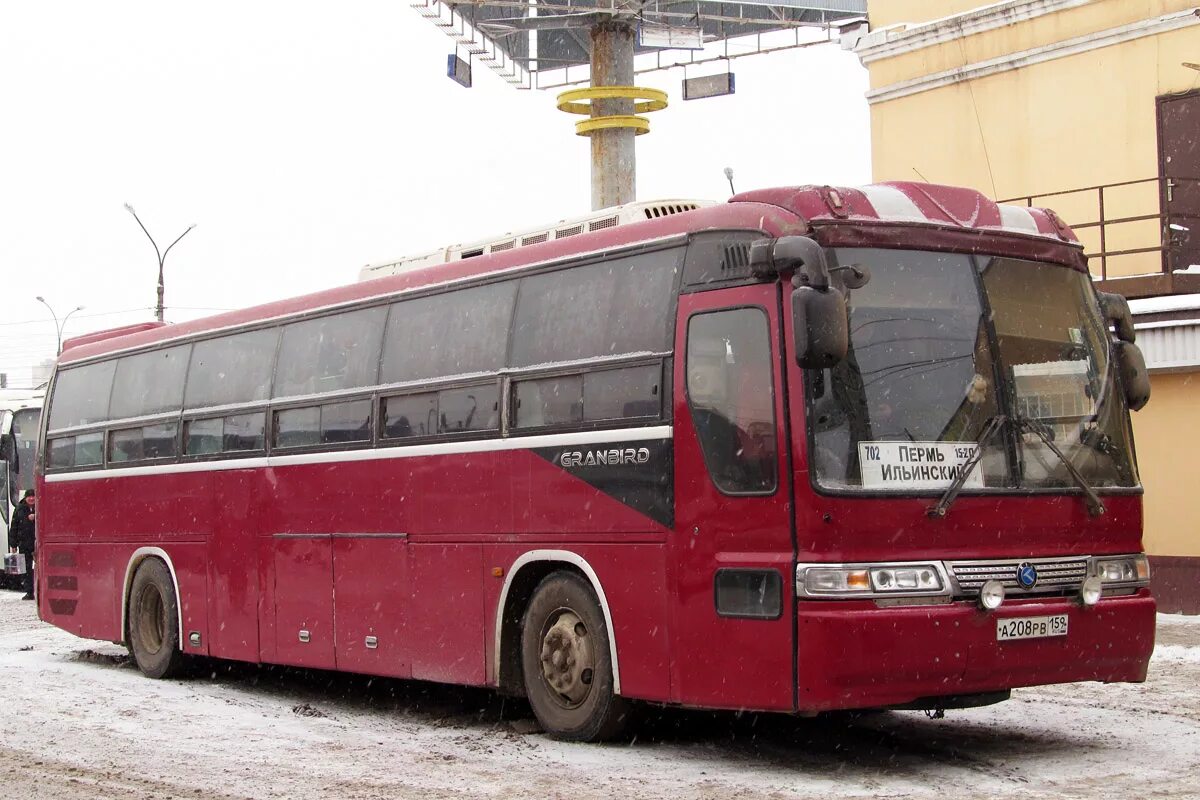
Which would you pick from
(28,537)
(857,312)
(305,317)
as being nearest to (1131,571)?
(857,312)

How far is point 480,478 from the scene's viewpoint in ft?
37.5

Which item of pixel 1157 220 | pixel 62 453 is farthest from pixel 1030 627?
pixel 1157 220

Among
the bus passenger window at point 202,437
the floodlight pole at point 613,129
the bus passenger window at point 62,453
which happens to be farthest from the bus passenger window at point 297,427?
the floodlight pole at point 613,129

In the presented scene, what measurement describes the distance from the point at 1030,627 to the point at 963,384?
134 centimetres

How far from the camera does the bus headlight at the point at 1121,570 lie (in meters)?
9.71

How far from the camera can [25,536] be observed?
2936 cm

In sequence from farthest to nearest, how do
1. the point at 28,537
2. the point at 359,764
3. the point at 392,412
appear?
the point at 28,537 < the point at 392,412 < the point at 359,764

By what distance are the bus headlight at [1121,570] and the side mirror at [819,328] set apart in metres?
2.14

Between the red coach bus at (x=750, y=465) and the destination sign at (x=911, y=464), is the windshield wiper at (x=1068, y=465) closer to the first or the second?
the red coach bus at (x=750, y=465)

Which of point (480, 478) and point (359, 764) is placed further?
point (480, 478)

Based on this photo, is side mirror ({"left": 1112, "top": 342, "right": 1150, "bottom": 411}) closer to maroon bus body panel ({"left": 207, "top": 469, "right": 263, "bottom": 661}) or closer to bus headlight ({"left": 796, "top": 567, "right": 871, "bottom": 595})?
bus headlight ({"left": 796, "top": 567, "right": 871, "bottom": 595})

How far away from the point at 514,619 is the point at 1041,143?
13.1m

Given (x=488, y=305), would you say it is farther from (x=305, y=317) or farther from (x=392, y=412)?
(x=305, y=317)

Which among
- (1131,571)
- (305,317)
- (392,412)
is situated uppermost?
(305,317)
